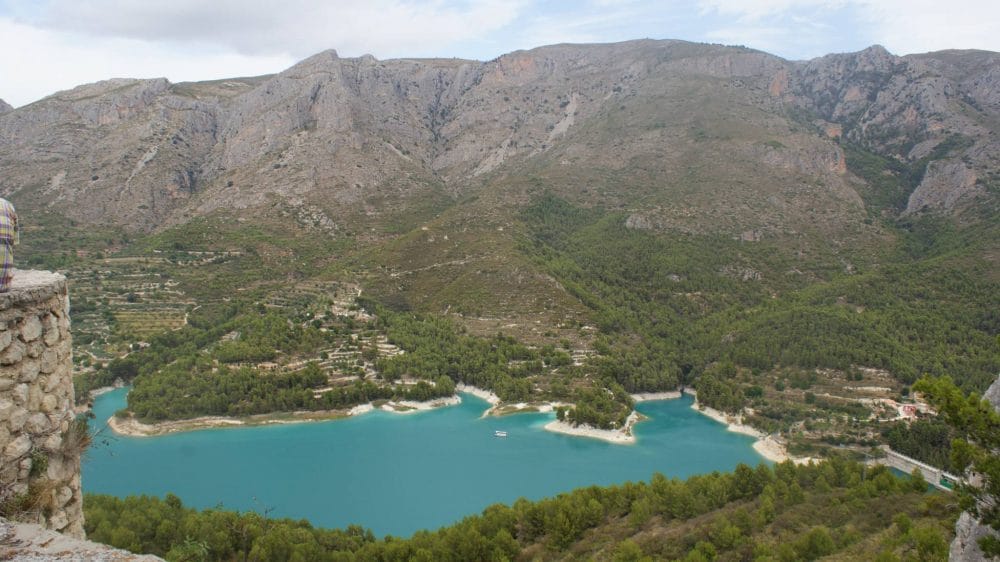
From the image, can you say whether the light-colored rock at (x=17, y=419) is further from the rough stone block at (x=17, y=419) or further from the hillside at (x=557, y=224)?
the hillside at (x=557, y=224)

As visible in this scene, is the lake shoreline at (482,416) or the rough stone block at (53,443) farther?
the lake shoreline at (482,416)

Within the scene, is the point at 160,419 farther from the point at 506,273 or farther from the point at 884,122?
the point at 884,122

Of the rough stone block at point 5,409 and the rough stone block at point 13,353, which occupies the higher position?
the rough stone block at point 13,353

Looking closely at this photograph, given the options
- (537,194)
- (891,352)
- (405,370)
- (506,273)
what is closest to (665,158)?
(537,194)

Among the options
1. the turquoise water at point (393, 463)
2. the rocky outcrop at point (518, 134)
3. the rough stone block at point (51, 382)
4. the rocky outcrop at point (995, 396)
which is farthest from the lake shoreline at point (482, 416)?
the rough stone block at point (51, 382)

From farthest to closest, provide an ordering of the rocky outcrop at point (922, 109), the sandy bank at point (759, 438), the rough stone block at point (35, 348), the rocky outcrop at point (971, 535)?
the rocky outcrop at point (922, 109) < the sandy bank at point (759, 438) < the rocky outcrop at point (971, 535) < the rough stone block at point (35, 348)

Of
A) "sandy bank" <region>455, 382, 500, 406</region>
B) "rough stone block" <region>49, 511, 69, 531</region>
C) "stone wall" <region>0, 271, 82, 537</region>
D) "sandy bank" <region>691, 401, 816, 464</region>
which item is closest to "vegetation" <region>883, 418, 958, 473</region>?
"sandy bank" <region>691, 401, 816, 464</region>

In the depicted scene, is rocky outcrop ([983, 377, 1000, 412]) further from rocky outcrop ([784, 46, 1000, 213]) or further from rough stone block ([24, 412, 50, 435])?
rocky outcrop ([784, 46, 1000, 213])
